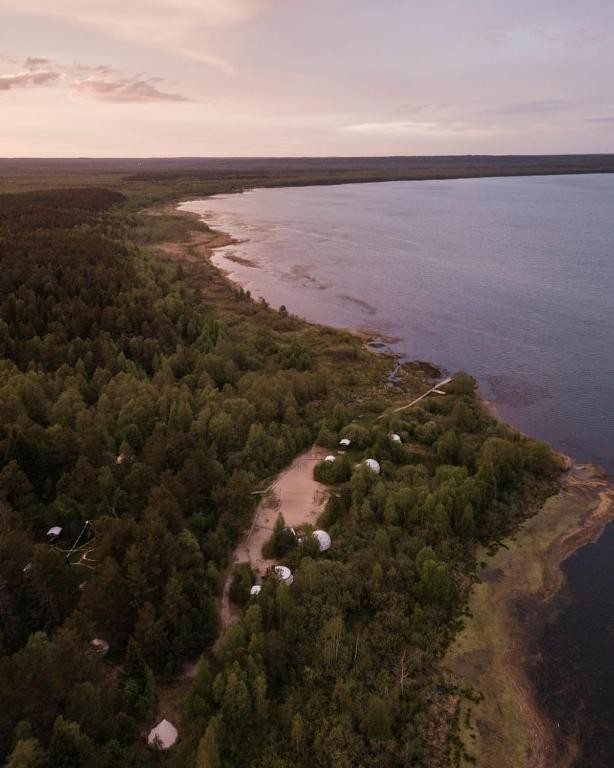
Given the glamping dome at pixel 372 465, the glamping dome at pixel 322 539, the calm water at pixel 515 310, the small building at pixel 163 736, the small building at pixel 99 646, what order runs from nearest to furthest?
the small building at pixel 163 736 < the small building at pixel 99 646 < the calm water at pixel 515 310 < the glamping dome at pixel 322 539 < the glamping dome at pixel 372 465

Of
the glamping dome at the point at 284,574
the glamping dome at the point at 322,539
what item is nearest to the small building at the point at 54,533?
the glamping dome at the point at 284,574

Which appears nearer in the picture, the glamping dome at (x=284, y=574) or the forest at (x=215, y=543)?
the forest at (x=215, y=543)

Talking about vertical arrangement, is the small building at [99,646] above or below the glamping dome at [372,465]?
below

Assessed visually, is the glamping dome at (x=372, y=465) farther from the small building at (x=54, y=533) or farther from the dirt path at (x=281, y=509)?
the small building at (x=54, y=533)

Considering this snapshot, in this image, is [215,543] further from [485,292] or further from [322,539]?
[485,292]

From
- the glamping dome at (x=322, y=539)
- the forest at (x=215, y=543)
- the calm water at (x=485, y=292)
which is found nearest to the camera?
the forest at (x=215, y=543)
